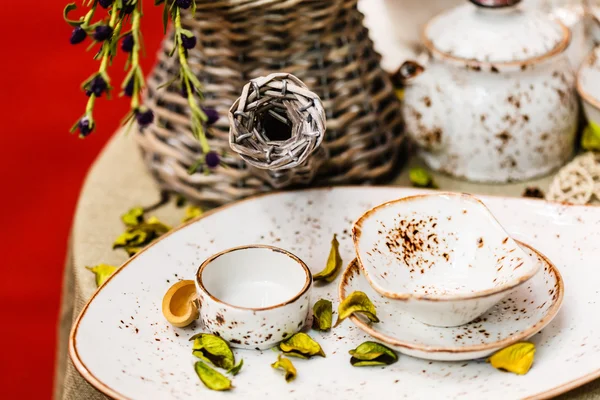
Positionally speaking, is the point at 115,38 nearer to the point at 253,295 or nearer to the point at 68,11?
the point at 68,11

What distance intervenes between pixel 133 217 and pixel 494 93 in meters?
0.40

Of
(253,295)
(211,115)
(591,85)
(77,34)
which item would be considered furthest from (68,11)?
(591,85)

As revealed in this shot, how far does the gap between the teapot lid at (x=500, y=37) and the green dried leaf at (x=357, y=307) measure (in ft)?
1.01

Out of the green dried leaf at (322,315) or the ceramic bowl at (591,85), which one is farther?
the ceramic bowl at (591,85)

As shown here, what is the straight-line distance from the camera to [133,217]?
2.42ft

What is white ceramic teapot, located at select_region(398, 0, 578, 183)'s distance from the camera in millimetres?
708

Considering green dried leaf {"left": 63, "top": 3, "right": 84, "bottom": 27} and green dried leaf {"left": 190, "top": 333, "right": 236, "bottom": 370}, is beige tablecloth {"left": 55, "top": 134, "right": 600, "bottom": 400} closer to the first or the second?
green dried leaf {"left": 190, "top": 333, "right": 236, "bottom": 370}

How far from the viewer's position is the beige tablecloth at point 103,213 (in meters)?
0.66

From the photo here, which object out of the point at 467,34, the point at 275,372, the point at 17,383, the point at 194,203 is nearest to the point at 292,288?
the point at 275,372

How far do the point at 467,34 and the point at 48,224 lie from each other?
923 millimetres

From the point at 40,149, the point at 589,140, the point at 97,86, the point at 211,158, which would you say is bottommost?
the point at 40,149

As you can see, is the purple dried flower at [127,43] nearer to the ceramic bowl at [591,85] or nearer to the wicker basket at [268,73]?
the wicker basket at [268,73]

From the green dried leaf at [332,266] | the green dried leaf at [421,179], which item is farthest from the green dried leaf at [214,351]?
the green dried leaf at [421,179]

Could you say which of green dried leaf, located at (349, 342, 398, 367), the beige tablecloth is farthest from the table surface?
green dried leaf, located at (349, 342, 398, 367)
